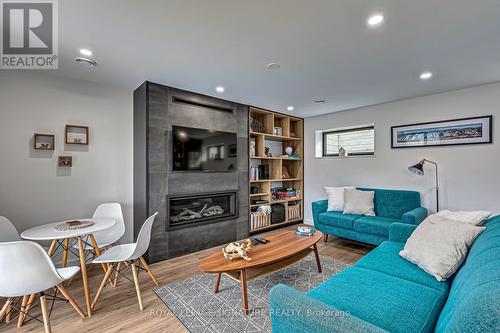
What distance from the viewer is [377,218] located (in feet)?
11.0

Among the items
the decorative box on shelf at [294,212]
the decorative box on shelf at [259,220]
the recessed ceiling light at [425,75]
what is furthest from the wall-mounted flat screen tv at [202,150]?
the recessed ceiling light at [425,75]

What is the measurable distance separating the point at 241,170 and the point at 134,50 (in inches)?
93.4

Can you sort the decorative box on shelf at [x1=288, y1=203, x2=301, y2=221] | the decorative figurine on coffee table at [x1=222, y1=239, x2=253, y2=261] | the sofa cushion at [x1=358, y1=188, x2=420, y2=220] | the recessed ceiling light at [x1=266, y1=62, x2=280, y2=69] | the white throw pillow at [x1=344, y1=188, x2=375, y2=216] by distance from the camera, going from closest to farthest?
the decorative figurine on coffee table at [x1=222, y1=239, x2=253, y2=261], the recessed ceiling light at [x1=266, y1=62, x2=280, y2=69], the sofa cushion at [x1=358, y1=188, x2=420, y2=220], the white throw pillow at [x1=344, y1=188, x2=375, y2=216], the decorative box on shelf at [x1=288, y1=203, x2=301, y2=221]

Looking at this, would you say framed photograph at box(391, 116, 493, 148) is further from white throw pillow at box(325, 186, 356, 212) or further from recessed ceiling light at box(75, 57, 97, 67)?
recessed ceiling light at box(75, 57, 97, 67)

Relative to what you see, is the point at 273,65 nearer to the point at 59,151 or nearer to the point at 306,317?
the point at 306,317

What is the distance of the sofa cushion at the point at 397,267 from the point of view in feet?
5.11

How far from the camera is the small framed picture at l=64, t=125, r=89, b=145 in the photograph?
281 cm

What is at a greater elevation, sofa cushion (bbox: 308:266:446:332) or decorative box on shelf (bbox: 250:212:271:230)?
sofa cushion (bbox: 308:266:446:332)

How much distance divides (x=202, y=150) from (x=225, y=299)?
80.0 inches

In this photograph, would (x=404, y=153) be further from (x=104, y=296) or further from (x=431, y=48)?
(x=104, y=296)

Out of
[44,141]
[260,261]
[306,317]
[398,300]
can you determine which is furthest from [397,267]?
[44,141]

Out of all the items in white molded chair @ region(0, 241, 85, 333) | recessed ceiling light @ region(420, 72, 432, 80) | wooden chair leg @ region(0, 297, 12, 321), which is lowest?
wooden chair leg @ region(0, 297, 12, 321)

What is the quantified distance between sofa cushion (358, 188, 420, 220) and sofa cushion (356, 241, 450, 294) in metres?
1.48

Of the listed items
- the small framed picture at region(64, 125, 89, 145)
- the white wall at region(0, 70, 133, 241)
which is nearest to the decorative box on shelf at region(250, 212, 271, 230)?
the white wall at region(0, 70, 133, 241)
